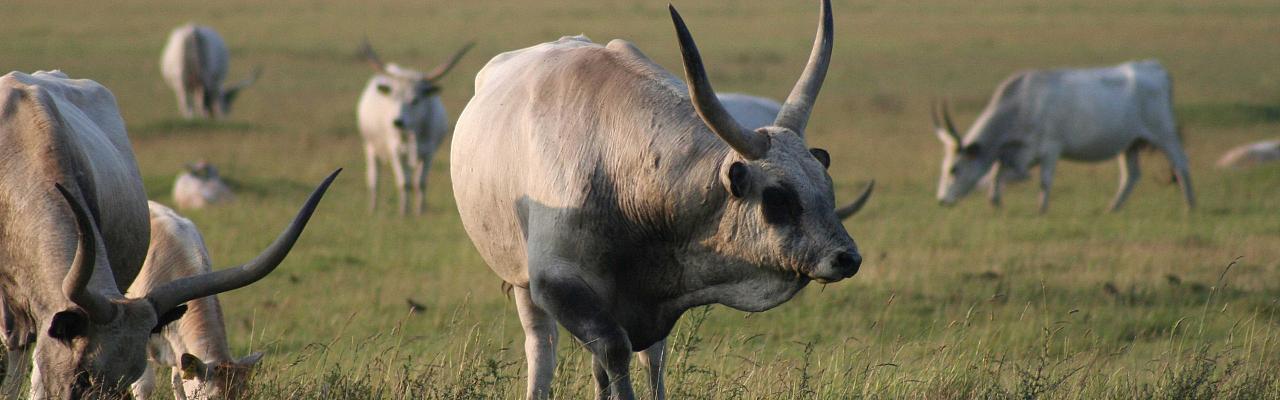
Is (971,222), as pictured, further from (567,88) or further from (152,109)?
(152,109)

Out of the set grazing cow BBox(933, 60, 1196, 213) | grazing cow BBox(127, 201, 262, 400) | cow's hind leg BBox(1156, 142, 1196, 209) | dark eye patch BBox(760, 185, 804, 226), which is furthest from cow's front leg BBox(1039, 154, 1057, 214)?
dark eye patch BBox(760, 185, 804, 226)

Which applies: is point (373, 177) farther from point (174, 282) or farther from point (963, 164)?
point (174, 282)

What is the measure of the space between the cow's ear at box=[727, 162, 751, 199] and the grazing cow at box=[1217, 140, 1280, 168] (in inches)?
562

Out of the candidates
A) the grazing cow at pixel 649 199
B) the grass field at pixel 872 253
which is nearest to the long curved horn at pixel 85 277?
the grass field at pixel 872 253

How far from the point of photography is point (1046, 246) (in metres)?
11.6

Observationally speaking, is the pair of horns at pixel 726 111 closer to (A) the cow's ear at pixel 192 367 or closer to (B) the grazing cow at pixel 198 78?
(A) the cow's ear at pixel 192 367

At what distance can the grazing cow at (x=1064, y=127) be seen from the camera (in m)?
15.6

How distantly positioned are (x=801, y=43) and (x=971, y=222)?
27938 mm

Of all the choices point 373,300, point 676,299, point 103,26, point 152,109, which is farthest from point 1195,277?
point 103,26

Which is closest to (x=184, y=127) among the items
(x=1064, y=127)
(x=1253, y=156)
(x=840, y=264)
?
(x=1064, y=127)

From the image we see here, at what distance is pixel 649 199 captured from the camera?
461cm

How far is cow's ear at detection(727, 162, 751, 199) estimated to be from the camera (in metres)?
4.33

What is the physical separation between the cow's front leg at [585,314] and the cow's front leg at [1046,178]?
412 inches

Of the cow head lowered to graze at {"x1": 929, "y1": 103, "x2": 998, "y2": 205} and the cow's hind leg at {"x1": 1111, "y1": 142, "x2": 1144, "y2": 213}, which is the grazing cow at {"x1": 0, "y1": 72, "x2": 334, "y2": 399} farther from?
the cow head lowered to graze at {"x1": 929, "y1": 103, "x2": 998, "y2": 205}
